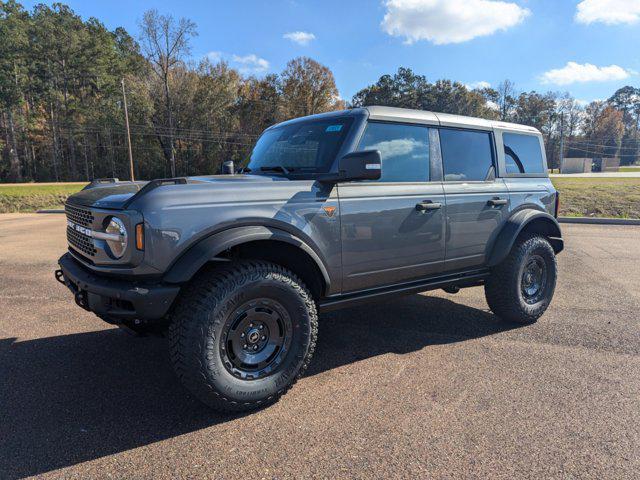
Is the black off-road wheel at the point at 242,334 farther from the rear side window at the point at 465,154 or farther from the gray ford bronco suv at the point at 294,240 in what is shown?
the rear side window at the point at 465,154

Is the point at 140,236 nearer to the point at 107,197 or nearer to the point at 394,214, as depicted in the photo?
the point at 107,197

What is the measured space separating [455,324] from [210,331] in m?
2.88

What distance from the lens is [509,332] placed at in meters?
4.37

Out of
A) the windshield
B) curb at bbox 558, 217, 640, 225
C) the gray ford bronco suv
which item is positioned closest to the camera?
the gray ford bronco suv

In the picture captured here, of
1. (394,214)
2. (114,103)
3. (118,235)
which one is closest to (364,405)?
(394,214)

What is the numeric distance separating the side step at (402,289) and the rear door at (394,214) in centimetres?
6

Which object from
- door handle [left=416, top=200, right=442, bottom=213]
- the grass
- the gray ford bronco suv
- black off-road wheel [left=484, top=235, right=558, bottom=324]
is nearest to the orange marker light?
the gray ford bronco suv

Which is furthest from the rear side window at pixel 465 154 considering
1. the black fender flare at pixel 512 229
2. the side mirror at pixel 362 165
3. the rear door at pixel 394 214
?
the side mirror at pixel 362 165

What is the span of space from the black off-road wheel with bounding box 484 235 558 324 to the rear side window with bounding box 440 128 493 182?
908mm

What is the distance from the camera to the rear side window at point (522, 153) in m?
4.61

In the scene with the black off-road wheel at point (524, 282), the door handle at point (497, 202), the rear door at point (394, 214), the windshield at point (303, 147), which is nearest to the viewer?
the rear door at point (394, 214)

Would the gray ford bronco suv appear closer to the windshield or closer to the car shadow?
the windshield

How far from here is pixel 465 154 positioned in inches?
164

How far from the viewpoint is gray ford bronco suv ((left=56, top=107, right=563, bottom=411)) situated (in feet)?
8.58
